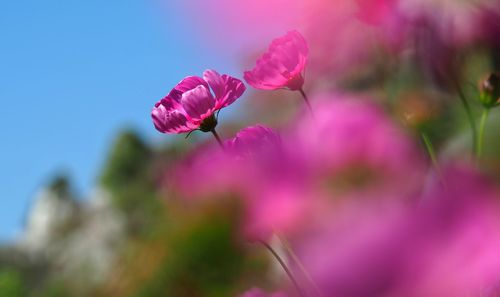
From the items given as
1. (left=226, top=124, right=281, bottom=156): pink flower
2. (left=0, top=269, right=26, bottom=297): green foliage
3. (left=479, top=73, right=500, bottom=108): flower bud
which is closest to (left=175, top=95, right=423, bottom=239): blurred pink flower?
(left=226, top=124, right=281, bottom=156): pink flower

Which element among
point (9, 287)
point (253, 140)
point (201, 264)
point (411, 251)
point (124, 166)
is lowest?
point (411, 251)

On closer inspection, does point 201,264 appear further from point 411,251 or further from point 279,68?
point 411,251

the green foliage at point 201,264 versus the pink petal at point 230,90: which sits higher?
the green foliage at point 201,264

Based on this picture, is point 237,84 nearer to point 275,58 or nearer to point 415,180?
point 275,58

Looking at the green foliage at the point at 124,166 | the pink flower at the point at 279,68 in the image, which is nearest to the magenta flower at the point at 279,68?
the pink flower at the point at 279,68

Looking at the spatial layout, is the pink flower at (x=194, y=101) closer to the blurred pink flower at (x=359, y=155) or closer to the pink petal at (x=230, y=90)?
the pink petal at (x=230, y=90)

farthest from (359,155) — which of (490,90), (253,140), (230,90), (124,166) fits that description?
(124,166)

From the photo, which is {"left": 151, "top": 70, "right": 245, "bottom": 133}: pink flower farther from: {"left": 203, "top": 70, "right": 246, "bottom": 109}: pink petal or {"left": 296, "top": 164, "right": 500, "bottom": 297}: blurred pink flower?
{"left": 296, "top": 164, "right": 500, "bottom": 297}: blurred pink flower

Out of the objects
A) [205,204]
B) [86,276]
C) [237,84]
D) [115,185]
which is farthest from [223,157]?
[115,185]

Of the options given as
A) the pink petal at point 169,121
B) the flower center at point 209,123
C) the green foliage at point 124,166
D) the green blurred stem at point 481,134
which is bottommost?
the green blurred stem at point 481,134
